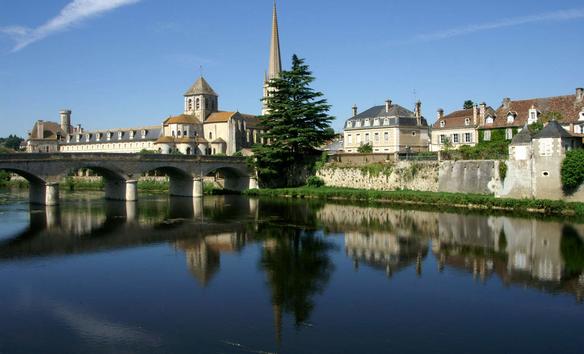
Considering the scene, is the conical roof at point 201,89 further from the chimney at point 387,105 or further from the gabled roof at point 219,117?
the chimney at point 387,105

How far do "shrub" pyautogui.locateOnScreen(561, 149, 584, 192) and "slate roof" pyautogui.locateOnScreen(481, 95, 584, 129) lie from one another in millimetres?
7942

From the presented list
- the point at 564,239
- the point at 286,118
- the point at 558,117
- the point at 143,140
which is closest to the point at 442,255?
the point at 564,239

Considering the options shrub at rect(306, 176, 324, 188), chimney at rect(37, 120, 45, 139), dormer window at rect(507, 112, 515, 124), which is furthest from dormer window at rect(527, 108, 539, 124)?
chimney at rect(37, 120, 45, 139)

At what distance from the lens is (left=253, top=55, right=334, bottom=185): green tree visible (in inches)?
1970

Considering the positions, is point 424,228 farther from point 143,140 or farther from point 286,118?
point 143,140

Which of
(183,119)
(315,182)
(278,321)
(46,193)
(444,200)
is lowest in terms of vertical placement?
(278,321)

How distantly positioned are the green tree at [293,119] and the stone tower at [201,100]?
2877cm

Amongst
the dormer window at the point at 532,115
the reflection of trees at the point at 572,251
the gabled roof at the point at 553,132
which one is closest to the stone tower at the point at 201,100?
the dormer window at the point at 532,115

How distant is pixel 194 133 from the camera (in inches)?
2987

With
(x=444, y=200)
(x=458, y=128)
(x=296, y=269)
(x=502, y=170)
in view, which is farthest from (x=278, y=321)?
(x=458, y=128)

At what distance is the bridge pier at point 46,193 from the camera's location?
3994 cm

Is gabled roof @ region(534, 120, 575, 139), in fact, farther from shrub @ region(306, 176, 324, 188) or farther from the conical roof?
the conical roof

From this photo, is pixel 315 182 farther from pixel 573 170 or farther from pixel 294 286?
pixel 294 286

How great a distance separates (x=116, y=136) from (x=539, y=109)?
62641 mm
